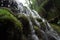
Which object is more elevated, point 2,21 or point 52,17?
point 52,17

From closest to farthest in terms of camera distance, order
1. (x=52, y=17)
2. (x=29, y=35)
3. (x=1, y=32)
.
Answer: (x=1, y=32) → (x=29, y=35) → (x=52, y=17)

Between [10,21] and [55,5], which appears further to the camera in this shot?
[55,5]

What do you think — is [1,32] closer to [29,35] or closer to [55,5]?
[29,35]

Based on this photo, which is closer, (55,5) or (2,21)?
(2,21)

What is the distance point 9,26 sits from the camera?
630 centimetres

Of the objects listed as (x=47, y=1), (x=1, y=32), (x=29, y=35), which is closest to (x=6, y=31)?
(x=1, y=32)

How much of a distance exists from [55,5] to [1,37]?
38.1 feet

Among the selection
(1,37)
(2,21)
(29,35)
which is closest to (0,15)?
(2,21)

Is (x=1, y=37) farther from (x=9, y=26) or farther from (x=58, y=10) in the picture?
(x=58, y=10)

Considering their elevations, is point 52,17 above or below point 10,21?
above

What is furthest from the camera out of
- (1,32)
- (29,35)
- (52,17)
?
(52,17)

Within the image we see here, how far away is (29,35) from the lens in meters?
7.71

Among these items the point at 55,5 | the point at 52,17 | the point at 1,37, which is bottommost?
the point at 1,37

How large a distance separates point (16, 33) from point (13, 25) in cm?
28
